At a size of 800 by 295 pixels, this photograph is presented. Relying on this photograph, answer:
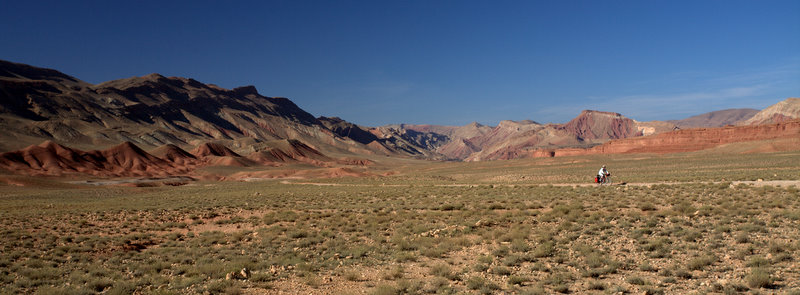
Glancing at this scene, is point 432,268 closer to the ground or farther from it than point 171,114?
closer to the ground

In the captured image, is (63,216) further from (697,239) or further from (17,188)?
(17,188)

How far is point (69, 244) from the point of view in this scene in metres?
15.9

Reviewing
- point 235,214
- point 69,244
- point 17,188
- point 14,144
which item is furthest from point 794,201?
point 14,144

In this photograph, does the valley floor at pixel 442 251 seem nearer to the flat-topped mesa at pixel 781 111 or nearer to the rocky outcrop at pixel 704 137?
the rocky outcrop at pixel 704 137

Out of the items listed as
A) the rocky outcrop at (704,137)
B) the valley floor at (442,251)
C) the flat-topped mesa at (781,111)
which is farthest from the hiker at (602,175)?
the flat-topped mesa at (781,111)

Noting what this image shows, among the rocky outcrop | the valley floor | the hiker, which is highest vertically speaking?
the rocky outcrop

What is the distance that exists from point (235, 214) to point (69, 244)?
948cm

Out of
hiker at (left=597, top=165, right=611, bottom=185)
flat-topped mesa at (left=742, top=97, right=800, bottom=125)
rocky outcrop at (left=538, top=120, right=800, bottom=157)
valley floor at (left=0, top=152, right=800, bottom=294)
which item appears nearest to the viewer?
valley floor at (left=0, top=152, right=800, bottom=294)

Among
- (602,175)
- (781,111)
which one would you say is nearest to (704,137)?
(602,175)

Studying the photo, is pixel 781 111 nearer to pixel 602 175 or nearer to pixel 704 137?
pixel 704 137

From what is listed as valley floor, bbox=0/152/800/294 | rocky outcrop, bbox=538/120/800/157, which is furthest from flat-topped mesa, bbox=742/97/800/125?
valley floor, bbox=0/152/800/294

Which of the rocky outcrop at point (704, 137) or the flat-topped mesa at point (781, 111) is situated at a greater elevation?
the flat-topped mesa at point (781, 111)

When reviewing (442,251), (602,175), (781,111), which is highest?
(781,111)

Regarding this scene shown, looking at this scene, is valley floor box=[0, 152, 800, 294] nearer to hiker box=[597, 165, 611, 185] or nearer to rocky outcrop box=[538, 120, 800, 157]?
hiker box=[597, 165, 611, 185]
